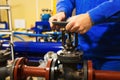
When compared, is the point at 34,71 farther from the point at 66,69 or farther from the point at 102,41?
the point at 102,41

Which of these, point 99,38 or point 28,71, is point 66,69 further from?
point 99,38

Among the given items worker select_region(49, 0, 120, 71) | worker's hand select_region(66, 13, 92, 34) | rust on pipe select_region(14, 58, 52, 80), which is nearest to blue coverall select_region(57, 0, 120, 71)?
worker select_region(49, 0, 120, 71)

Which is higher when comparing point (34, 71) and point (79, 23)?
point (79, 23)

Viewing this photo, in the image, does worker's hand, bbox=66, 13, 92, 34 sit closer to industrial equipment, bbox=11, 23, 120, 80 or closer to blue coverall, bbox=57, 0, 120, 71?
industrial equipment, bbox=11, 23, 120, 80

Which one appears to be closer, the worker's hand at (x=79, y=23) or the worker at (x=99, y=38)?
the worker's hand at (x=79, y=23)

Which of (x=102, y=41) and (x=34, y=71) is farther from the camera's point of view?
(x=102, y=41)

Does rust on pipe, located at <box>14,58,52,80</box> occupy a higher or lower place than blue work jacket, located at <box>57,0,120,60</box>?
lower

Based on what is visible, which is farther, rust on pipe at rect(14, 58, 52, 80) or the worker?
the worker

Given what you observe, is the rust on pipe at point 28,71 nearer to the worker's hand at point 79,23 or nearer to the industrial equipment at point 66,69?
the industrial equipment at point 66,69

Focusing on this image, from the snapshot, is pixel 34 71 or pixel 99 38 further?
Answer: pixel 99 38

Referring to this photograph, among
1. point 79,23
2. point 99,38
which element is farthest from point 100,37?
point 79,23

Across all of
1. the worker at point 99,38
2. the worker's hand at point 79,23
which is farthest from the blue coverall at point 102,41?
the worker's hand at point 79,23

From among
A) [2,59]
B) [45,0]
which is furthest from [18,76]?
[45,0]

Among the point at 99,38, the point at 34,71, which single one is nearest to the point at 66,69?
the point at 34,71
